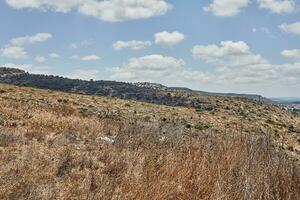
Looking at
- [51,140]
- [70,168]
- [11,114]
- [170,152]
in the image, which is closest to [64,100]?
[11,114]

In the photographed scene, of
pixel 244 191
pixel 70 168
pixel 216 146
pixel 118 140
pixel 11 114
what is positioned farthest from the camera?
pixel 11 114

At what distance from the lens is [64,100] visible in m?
40.2

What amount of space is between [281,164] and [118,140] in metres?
5.69

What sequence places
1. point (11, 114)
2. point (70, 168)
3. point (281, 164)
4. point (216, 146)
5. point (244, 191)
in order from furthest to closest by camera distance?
point (11, 114), point (70, 168), point (216, 146), point (281, 164), point (244, 191)

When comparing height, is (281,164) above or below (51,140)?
above

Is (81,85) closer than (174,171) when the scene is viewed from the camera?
No

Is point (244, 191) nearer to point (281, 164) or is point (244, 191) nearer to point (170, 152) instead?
point (281, 164)

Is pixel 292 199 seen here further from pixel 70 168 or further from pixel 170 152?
pixel 70 168

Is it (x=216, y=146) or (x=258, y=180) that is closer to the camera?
(x=258, y=180)

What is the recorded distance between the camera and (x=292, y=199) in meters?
5.00

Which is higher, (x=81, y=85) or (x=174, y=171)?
(x=174, y=171)

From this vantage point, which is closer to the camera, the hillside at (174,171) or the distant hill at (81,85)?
the hillside at (174,171)

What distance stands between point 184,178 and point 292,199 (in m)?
1.32

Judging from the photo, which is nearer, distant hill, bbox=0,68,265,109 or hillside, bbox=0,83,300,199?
hillside, bbox=0,83,300,199
